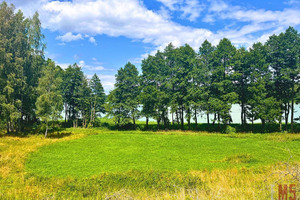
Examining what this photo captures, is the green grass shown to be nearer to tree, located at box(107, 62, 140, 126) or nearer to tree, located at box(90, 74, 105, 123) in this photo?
tree, located at box(107, 62, 140, 126)

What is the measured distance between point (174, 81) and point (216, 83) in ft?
29.8

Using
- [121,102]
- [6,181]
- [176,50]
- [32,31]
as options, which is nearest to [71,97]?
[121,102]

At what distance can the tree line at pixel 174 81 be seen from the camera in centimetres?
3303

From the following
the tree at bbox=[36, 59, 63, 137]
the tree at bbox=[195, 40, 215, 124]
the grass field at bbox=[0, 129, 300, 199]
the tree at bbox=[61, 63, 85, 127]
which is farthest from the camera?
the tree at bbox=[61, 63, 85, 127]

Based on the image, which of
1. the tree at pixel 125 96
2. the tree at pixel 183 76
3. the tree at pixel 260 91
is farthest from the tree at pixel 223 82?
the tree at pixel 125 96

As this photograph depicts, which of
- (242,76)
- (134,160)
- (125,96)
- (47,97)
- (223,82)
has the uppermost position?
(242,76)

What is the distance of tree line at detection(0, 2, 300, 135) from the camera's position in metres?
33.0

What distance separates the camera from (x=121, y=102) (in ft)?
164

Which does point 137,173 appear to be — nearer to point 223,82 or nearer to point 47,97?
point 47,97

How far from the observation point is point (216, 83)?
3978 cm

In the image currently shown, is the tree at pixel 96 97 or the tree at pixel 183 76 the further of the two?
the tree at pixel 96 97

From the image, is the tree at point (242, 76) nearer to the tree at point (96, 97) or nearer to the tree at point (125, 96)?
the tree at point (125, 96)

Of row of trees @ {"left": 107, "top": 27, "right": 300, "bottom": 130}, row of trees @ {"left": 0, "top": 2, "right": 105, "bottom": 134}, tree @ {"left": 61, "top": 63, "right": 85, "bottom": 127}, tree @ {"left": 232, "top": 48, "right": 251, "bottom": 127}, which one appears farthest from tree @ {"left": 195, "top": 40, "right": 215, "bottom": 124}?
tree @ {"left": 61, "top": 63, "right": 85, "bottom": 127}

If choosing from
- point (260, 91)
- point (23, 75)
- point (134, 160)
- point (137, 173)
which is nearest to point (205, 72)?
point (260, 91)
